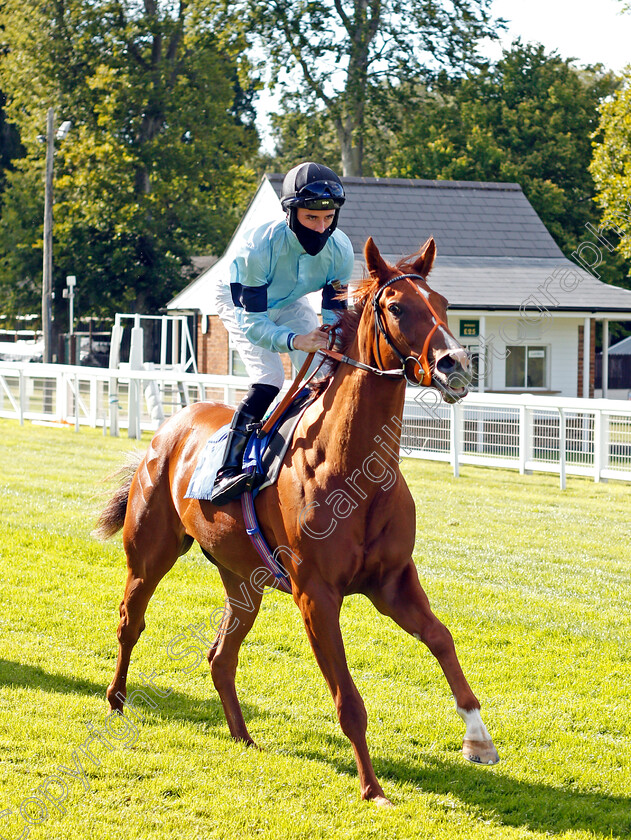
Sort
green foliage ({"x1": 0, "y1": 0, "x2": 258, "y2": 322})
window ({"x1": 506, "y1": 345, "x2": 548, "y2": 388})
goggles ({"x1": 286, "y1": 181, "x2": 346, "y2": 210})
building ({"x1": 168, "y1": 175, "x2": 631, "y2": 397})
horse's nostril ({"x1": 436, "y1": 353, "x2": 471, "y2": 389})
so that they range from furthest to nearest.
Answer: green foliage ({"x1": 0, "y1": 0, "x2": 258, "y2": 322}) < window ({"x1": 506, "y1": 345, "x2": 548, "y2": 388}) < building ({"x1": 168, "y1": 175, "x2": 631, "y2": 397}) < goggles ({"x1": 286, "y1": 181, "x2": 346, "y2": 210}) < horse's nostril ({"x1": 436, "y1": 353, "x2": 471, "y2": 389})

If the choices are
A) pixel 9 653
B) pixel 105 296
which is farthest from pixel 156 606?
pixel 105 296

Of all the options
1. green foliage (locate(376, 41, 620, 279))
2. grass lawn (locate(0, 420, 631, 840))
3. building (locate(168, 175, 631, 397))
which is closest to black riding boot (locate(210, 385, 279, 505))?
grass lawn (locate(0, 420, 631, 840))

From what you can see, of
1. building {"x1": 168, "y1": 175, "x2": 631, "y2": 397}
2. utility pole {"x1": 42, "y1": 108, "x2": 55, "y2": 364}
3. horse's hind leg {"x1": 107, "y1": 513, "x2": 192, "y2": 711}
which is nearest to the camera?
horse's hind leg {"x1": 107, "y1": 513, "x2": 192, "y2": 711}

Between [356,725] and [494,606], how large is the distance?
3261 mm

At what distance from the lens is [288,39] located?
35.9 meters

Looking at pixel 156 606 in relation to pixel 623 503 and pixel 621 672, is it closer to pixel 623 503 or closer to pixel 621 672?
pixel 621 672

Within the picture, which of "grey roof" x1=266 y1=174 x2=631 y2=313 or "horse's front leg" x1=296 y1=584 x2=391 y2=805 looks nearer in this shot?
"horse's front leg" x1=296 y1=584 x2=391 y2=805

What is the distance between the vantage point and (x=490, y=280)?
21.9m

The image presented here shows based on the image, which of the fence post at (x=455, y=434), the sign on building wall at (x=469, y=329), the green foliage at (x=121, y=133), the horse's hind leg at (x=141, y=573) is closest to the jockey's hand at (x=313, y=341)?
the horse's hind leg at (x=141, y=573)

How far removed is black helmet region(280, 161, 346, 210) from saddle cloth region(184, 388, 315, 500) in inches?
31.1

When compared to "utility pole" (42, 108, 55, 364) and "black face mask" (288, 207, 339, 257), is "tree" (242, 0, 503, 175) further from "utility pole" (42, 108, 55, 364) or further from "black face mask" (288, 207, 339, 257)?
"black face mask" (288, 207, 339, 257)

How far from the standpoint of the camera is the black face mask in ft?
13.7

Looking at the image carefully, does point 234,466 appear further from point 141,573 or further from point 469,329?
point 469,329

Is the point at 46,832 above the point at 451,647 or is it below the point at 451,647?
below
